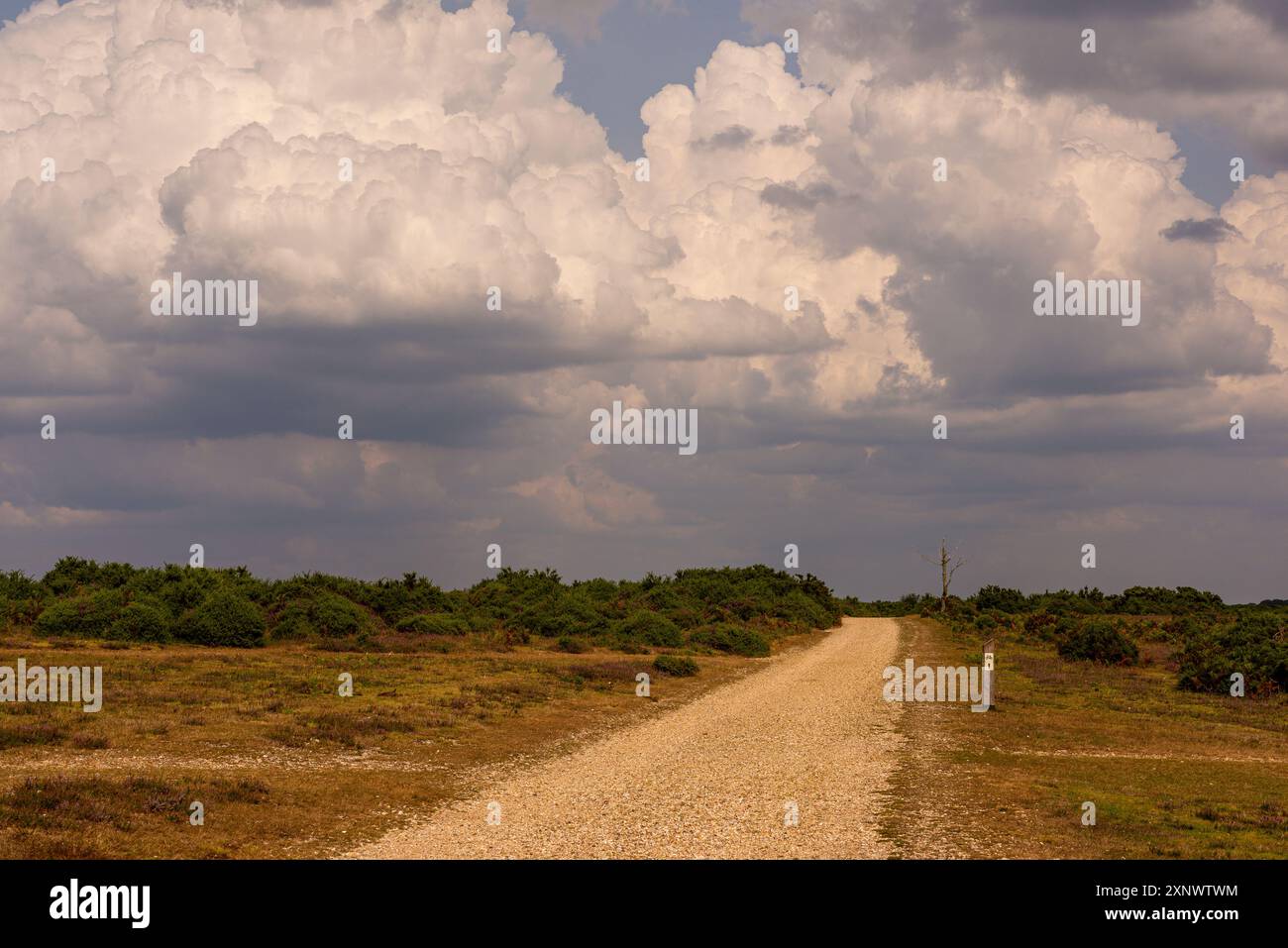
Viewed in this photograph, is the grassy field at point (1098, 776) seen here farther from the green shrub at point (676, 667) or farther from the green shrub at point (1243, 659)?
the green shrub at point (676, 667)

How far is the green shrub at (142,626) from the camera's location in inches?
1923

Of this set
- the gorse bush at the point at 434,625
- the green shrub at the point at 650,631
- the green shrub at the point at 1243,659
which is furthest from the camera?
the gorse bush at the point at 434,625

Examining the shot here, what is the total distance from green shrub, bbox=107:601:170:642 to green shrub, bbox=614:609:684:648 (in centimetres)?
2224

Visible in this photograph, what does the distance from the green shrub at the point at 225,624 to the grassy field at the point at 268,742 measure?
20.8 feet

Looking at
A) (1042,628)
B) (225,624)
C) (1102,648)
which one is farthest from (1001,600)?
(225,624)

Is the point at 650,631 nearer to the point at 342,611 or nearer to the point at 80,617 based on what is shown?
the point at 342,611

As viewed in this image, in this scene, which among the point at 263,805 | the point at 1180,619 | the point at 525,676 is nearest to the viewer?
the point at 263,805

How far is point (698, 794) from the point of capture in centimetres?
1778

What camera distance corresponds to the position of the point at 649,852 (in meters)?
13.4

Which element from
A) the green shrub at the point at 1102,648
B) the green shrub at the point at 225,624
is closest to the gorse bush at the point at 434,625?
the green shrub at the point at 225,624

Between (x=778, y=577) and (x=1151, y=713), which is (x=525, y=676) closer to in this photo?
(x=1151, y=713)

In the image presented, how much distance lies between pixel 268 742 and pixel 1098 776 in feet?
55.8
